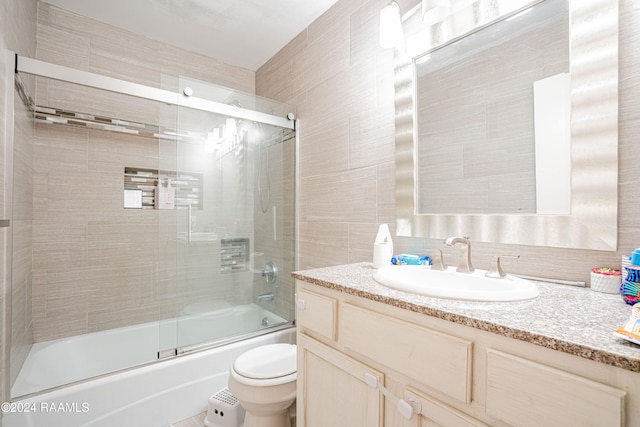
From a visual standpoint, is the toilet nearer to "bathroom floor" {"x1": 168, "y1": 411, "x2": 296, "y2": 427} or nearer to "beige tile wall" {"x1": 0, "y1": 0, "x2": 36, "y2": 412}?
"bathroom floor" {"x1": 168, "y1": 411, "x2": 296, "y2": 427}

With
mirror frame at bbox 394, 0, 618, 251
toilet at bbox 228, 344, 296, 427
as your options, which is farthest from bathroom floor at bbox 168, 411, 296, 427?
mirror frame at bbox 394, 0, 618, 251

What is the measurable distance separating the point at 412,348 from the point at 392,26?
1.36 m

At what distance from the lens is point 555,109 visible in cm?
103

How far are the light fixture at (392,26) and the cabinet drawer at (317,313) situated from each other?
3.93ft

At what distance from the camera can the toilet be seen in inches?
52.1

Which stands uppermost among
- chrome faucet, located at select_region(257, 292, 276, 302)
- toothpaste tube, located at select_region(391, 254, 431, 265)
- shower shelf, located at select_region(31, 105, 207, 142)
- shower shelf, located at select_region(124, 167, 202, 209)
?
shower shelf, located at select_region(31, 105, 207, 142)

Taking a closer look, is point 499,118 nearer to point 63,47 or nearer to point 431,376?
point 431,376

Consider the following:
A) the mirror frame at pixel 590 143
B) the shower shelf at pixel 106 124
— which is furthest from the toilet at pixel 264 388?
the shower shelf at pixel 106 124

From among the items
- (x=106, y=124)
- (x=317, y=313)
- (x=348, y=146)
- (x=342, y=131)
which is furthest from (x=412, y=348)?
(x=106, y=124)

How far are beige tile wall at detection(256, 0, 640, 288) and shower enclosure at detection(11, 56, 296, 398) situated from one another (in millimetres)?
223

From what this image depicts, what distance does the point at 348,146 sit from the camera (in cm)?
183

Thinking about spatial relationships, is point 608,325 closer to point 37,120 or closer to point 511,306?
point 511,306

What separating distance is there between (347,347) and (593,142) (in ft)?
3.32

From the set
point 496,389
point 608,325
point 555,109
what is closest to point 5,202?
point 496,389
